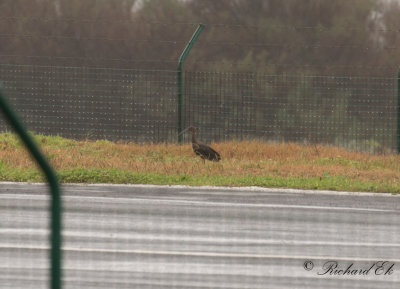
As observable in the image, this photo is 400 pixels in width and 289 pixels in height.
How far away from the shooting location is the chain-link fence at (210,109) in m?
18.6

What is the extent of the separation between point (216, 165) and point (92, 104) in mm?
6805

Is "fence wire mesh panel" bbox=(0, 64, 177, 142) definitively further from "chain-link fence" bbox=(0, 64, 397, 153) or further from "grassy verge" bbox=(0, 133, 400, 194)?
"grassy verge" bbox=(0, 133, 400, 194)

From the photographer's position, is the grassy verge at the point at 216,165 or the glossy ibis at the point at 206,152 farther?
the glossy ibis at the point at 206,152

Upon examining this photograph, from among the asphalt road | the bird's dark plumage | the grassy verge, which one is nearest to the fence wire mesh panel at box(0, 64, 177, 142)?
the grassy verge

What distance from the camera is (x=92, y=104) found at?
20.7 metres

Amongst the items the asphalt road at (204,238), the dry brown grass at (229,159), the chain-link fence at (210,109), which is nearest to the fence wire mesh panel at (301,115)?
the chain-link fence at (210,109)

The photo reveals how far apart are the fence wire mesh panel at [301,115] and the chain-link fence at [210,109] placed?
0.02 m

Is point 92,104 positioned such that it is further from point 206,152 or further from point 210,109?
point 206,152

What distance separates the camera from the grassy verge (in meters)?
13.2

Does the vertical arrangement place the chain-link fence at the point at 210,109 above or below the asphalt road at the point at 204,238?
below

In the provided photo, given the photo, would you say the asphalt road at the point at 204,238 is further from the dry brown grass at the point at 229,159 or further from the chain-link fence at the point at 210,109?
the chain-link fence at the point at 210,109

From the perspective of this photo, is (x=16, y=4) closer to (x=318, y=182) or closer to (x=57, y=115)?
(x=57, y=115)

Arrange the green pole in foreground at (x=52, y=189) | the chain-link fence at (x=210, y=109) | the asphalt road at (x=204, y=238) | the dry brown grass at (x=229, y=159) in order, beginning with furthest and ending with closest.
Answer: the chain-link fence at (x=210, y=109) → the dry brown grass at (x=229, y=159) → the asphalt road at (x=204, y=238) → the green pole in foreground at (x=52, y=189)

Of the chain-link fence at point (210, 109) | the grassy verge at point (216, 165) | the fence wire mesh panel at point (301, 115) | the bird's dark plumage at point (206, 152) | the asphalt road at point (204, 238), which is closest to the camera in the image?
the asphalt road at point (204, 238)
